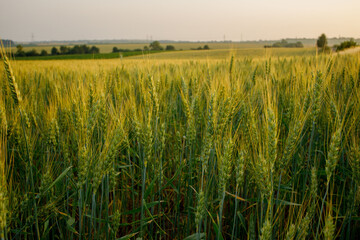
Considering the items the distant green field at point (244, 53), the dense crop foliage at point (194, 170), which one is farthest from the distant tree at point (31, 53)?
the dense crop foliage at point (194, 170)

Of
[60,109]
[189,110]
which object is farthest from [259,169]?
[60,109]

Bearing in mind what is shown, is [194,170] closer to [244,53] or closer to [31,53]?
Result: [244,53]

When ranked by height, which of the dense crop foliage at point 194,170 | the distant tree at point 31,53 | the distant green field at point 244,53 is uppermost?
the distant tree at point 31,53

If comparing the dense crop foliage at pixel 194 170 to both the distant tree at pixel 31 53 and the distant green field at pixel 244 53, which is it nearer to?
the distant green field at pixel 244 53

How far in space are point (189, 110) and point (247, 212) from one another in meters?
0.78

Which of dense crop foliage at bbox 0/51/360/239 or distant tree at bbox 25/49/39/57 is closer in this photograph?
dense crop foliage at bbox 0/51/360/239

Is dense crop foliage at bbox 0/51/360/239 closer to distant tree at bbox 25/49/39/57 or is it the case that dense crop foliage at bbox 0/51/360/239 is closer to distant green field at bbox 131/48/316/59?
distant green field at bbox 131/48/316/59

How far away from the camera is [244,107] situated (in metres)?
1.56

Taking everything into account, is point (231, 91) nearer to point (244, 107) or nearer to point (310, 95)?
point (244, 107)

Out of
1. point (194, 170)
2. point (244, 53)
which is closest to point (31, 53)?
point (244, 53)

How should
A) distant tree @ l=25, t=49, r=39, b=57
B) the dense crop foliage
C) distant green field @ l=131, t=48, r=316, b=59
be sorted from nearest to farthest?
the dense crop foliage
distant green field @ l=131, t=48, r=316, b=59
distant tree @ l=25, t=49, r=39, b=57

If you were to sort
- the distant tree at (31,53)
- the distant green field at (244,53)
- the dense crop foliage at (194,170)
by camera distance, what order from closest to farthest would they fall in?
the dense crop foliage at (194,170)
the distant green field at (244,53)
the distant tree at (31,53)

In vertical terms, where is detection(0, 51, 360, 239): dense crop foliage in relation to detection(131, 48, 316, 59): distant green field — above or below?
below

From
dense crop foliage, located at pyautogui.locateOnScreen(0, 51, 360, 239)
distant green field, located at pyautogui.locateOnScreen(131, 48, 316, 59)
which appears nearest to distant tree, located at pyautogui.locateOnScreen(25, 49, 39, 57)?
distant green field, located at pyautogui.locateOnScreen(131, 48, 316, 59)
